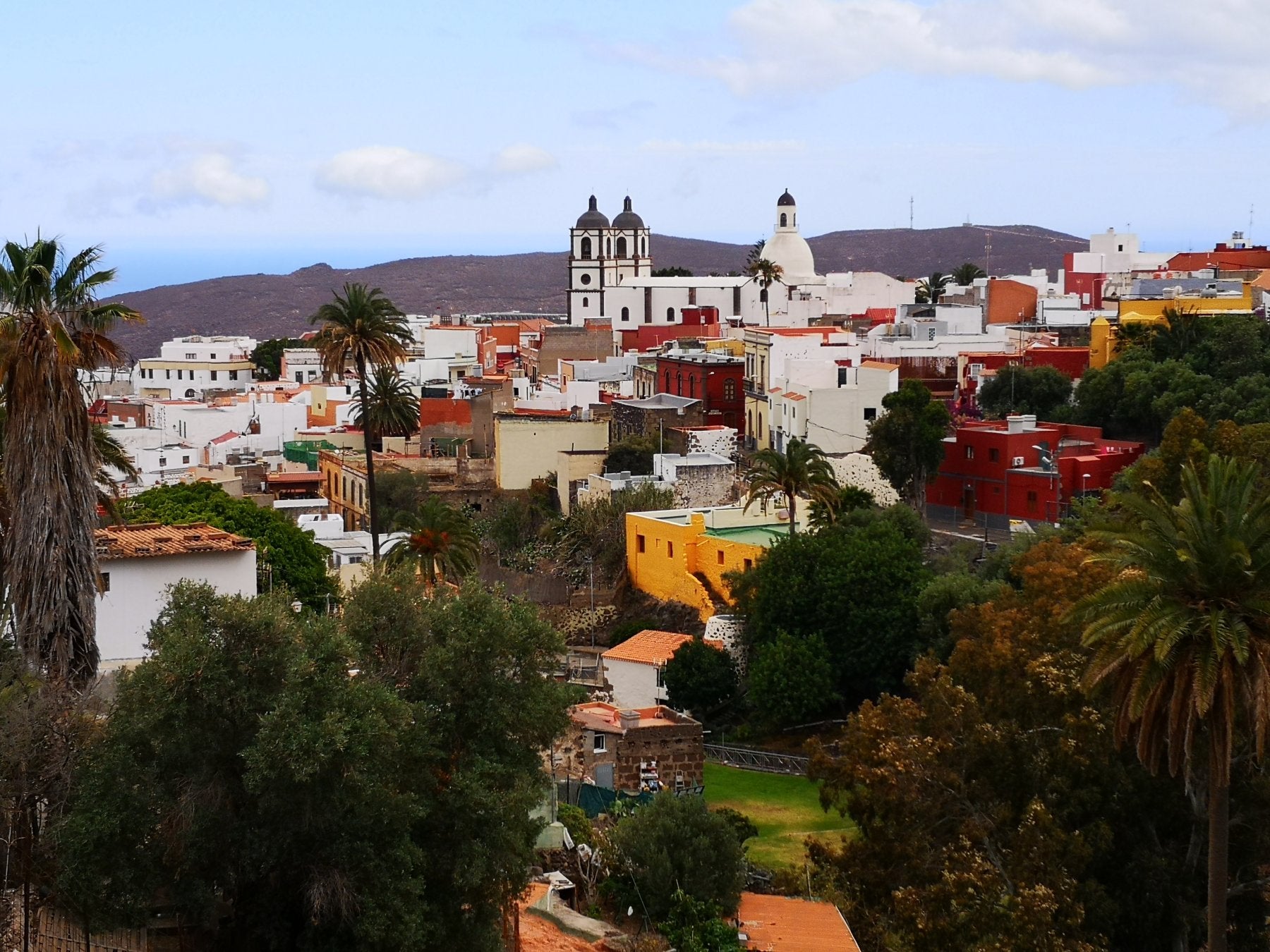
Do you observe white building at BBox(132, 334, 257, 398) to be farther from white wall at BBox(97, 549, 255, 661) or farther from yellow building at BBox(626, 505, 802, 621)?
white wall at BBox(97, 549, 255, 661)

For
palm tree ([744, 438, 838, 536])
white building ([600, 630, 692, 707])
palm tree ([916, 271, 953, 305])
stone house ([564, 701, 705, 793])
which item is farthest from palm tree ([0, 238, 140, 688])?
palm tree ([916, 271, 953, 305])

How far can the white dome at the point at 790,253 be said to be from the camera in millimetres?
106938

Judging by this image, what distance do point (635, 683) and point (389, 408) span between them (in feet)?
49.9

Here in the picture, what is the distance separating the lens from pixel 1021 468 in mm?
45688

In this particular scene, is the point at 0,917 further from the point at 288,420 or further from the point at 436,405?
the point at 288,420

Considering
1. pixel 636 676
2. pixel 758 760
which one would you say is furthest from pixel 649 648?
pixel 758 760

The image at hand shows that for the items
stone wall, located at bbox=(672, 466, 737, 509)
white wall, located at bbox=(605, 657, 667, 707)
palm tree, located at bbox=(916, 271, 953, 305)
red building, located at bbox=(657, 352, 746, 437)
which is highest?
palm tree, located at bbox=(916, 271, 953, 305)

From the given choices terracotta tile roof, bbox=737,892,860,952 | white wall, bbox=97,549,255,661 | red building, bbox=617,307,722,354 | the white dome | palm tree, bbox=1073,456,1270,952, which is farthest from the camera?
the white dome

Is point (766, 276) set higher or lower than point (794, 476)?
higher

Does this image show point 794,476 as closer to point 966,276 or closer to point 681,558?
point 681,558

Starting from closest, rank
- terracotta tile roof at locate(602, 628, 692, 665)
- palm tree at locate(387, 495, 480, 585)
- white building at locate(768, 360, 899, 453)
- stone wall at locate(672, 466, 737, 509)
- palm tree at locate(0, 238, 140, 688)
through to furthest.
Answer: palm tree at locate(0, 238, 140, 688) → palm tree at locate(387, 495, 480, 585) → terracotta tile roof at locate(602, 628, 692, 665) → stone wall at locate(672, 466, 737, 509) → white building at locate(768, 360, 899, 453)

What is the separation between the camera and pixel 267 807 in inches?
590

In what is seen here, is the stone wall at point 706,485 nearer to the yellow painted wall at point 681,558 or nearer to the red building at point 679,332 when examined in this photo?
the yellow painted wall at point 681,558

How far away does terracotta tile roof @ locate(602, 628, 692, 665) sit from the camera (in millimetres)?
37125
